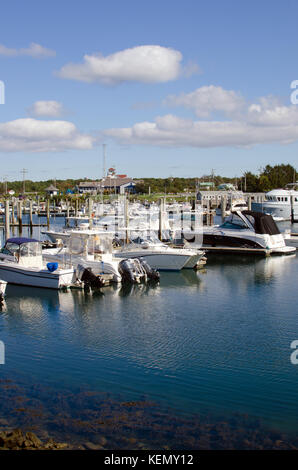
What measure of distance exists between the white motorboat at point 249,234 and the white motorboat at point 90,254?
1445 centimetres

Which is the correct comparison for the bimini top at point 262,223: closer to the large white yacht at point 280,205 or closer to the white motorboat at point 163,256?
the white motorboat at point 163,256

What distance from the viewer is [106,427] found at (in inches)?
455

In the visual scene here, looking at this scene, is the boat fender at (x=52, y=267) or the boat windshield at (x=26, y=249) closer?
the boat fender at (x=52, y=267)

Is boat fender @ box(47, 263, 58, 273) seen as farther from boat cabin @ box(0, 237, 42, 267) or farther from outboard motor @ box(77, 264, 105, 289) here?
boat cabin @ box(0, 237, 42, 267)

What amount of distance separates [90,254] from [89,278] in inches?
119

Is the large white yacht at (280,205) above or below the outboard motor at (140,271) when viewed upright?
above

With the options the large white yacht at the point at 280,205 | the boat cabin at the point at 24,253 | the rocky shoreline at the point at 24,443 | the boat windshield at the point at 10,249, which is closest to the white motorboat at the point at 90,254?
the boat cabin at the point at 24,253

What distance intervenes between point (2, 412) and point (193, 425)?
485 centimetres

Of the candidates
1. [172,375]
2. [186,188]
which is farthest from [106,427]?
[186,188]

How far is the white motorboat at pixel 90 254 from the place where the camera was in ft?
93.9

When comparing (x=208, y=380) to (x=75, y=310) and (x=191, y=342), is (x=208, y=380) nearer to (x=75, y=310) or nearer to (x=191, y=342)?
(x=191, y=342)

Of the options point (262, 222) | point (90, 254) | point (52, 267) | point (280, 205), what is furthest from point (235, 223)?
point (280, 205)

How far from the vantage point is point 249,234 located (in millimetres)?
41250
